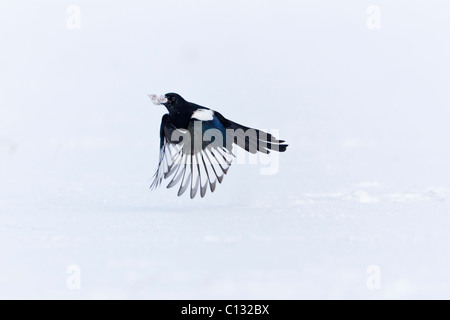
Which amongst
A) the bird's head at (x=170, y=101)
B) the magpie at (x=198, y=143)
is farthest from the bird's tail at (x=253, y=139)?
the bird's head at (x=170, y=101)

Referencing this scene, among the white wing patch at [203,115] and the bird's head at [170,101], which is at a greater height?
the bird's head at [170,101]

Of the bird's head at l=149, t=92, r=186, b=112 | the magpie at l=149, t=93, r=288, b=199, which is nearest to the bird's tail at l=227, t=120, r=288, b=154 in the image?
the magpie at l=149, t=93, r=288, b=199

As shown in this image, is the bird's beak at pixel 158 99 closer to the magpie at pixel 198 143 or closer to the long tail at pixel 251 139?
the magpie at pixel 198 143

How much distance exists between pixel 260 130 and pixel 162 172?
451 mm

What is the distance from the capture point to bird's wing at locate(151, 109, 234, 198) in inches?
112

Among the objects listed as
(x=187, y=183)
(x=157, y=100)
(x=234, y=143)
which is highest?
(x=157, y=100)

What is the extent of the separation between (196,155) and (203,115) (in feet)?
0.55

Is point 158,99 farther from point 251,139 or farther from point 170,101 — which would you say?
point 251,139

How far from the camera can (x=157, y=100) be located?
302 centimetres

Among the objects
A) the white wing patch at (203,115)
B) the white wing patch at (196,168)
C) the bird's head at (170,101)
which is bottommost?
the white wing patch at (196,168)

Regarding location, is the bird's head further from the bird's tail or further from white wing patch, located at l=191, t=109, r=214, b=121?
the bird's tail

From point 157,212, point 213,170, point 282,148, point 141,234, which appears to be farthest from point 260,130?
point 141,234

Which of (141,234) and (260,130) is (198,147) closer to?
(260,130)

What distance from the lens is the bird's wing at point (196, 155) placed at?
2.85 metres
